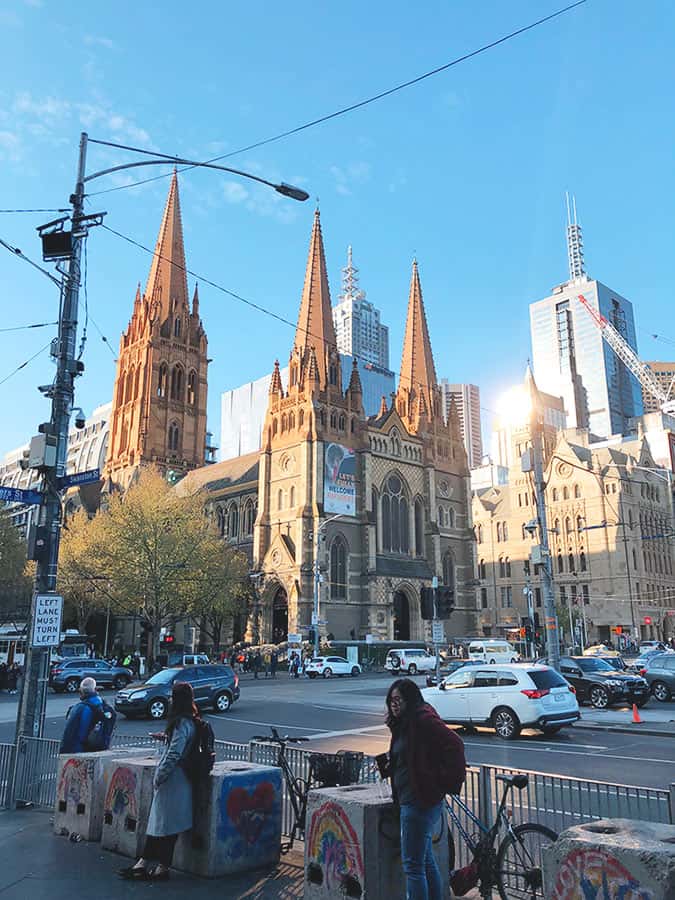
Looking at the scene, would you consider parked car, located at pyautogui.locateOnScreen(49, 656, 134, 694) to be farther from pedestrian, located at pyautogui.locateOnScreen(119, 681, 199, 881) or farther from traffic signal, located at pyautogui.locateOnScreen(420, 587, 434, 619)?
pedestrian, located at pyautogui.locateOnScreen(119, 681, 199, 881)

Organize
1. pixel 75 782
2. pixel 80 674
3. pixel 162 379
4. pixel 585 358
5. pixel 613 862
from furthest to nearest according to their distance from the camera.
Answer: pixel 585 358
pixel 162 379
pixel 80 674
pixel 75 782
pixel 613 862

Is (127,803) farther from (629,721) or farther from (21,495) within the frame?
(629,721)

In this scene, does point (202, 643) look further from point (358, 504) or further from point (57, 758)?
point (57, 758)

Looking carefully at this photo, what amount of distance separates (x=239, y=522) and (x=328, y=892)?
62.9 meters

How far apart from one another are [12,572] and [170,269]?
4532 cm

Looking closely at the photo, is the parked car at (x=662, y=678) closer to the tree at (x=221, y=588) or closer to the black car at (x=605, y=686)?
the black car at (x=605, y=686)

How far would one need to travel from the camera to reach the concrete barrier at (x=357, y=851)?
18.2 feet

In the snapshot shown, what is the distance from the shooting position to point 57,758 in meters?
8.77

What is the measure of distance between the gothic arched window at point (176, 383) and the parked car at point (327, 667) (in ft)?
154

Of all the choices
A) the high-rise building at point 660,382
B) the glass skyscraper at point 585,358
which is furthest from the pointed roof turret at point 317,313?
the high-rise building at point 660,382

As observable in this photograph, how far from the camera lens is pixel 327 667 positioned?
4241 centimetres

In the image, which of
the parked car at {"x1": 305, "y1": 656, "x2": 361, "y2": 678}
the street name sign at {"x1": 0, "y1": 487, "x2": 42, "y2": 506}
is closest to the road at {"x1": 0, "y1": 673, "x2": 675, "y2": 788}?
the street name sign at {"x1": 0, "y1": 487, "x2": 42, "y2": 506}

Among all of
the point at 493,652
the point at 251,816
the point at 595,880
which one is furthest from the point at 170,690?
the point at 493,652

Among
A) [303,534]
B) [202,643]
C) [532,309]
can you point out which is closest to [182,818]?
[303,534]
